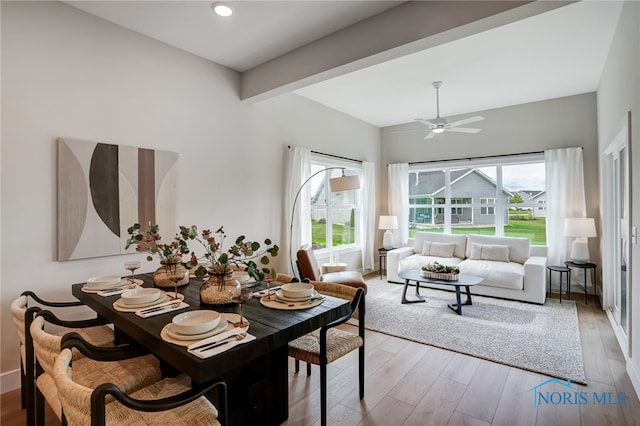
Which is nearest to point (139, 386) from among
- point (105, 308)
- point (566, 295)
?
point (105, 308)

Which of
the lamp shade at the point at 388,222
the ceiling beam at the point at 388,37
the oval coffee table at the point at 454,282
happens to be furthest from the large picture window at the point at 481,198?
the ceiling beam at the point at 388,37

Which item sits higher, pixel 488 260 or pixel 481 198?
pixel 481 198

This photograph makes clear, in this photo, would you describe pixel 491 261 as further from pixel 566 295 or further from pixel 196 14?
pixel 196 14

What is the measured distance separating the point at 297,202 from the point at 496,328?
2916 millimetres

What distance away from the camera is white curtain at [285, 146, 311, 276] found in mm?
4660

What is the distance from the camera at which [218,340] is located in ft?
4.83

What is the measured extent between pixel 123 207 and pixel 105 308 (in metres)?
1.29

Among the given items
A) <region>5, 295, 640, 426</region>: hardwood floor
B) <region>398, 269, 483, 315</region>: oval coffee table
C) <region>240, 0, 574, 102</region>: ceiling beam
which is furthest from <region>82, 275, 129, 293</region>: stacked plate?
<region>398, 269, 483, 315</region>: oval coffee table

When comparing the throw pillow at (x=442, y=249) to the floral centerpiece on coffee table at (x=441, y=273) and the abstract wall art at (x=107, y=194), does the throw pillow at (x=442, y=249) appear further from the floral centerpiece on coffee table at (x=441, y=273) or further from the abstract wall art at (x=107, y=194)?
the abstract wall art at (x=107, y=194)

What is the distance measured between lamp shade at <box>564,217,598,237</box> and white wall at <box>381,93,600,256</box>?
1.59 ft

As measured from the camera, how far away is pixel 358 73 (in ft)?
13.8

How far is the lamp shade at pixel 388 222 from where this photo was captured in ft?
21.1

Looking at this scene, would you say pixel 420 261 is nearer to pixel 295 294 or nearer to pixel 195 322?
pixel 295 294

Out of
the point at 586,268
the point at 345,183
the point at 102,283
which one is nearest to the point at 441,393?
the point at 102,283
